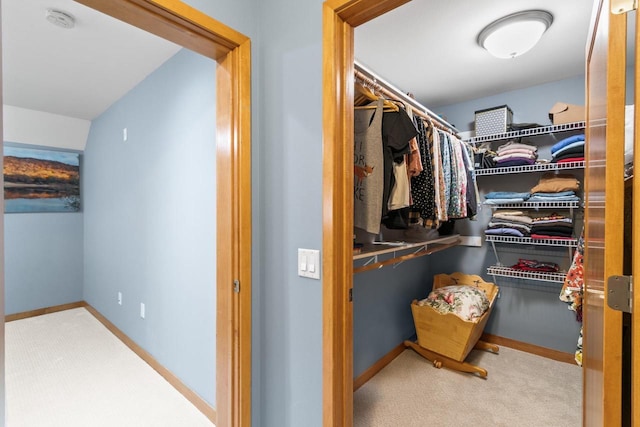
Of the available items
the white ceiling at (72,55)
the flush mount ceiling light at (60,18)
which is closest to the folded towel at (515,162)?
the white ceiling at (72,55)

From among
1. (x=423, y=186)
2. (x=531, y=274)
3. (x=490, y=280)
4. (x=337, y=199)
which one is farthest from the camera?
(x=490, y=280)

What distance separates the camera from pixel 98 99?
10.4 ft

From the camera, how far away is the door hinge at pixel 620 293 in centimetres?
69

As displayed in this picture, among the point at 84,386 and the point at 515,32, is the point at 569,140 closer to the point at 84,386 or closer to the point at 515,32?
the point at 515,32

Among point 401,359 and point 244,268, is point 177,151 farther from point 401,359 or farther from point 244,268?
point 401,359

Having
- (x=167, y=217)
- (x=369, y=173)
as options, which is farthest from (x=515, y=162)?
(x=167, y=217)

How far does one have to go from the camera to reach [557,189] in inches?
97.0

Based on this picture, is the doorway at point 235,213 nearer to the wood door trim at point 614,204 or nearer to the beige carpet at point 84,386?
the beige carpet at point 84,386

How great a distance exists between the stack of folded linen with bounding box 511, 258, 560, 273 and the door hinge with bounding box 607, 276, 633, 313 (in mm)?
2211

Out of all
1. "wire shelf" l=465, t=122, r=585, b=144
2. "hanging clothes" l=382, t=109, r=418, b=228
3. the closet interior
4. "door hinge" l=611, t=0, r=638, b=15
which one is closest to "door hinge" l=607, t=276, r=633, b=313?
"door hinge" l=611, t=0, r=638, b=15

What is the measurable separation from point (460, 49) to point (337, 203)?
1.77 m

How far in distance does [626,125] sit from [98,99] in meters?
3.98

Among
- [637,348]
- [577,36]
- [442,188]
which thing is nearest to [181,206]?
[442,188]

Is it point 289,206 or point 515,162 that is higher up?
point 515,162
